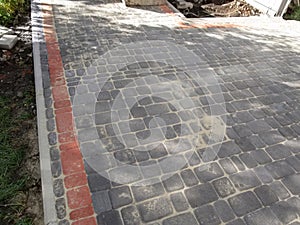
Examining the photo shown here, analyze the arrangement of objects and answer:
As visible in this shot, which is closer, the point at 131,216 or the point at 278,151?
the point at 131,216

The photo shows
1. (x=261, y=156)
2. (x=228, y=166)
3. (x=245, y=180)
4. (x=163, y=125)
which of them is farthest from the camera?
(x=163, y=125)

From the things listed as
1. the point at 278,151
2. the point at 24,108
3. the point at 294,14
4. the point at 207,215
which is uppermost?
the point at 294,14

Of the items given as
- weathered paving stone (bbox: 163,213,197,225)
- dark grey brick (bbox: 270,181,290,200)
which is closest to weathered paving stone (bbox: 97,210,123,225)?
weathered paving stone (bbox: 163,213,197,225)

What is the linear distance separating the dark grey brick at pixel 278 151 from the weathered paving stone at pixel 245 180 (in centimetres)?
51

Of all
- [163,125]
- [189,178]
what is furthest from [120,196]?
[163,125]

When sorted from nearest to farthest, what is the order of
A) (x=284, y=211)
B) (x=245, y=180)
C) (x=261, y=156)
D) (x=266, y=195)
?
(x=284, y=211)
(x=266, y=195)
(x=245, y=180)
(x=261, y=156)

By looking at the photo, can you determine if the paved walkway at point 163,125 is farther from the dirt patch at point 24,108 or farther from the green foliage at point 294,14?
the green foliage at point 294,14

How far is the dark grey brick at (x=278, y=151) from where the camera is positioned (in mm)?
3071

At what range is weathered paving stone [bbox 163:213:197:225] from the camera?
226 centimetres

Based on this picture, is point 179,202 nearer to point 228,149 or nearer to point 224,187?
point 224,187

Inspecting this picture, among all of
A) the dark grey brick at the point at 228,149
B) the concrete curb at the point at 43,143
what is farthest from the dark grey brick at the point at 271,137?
the concrete curb at the point at 43,143

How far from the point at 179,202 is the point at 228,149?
107 cm

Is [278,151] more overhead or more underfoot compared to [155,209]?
more overhead

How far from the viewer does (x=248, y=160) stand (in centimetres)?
296
